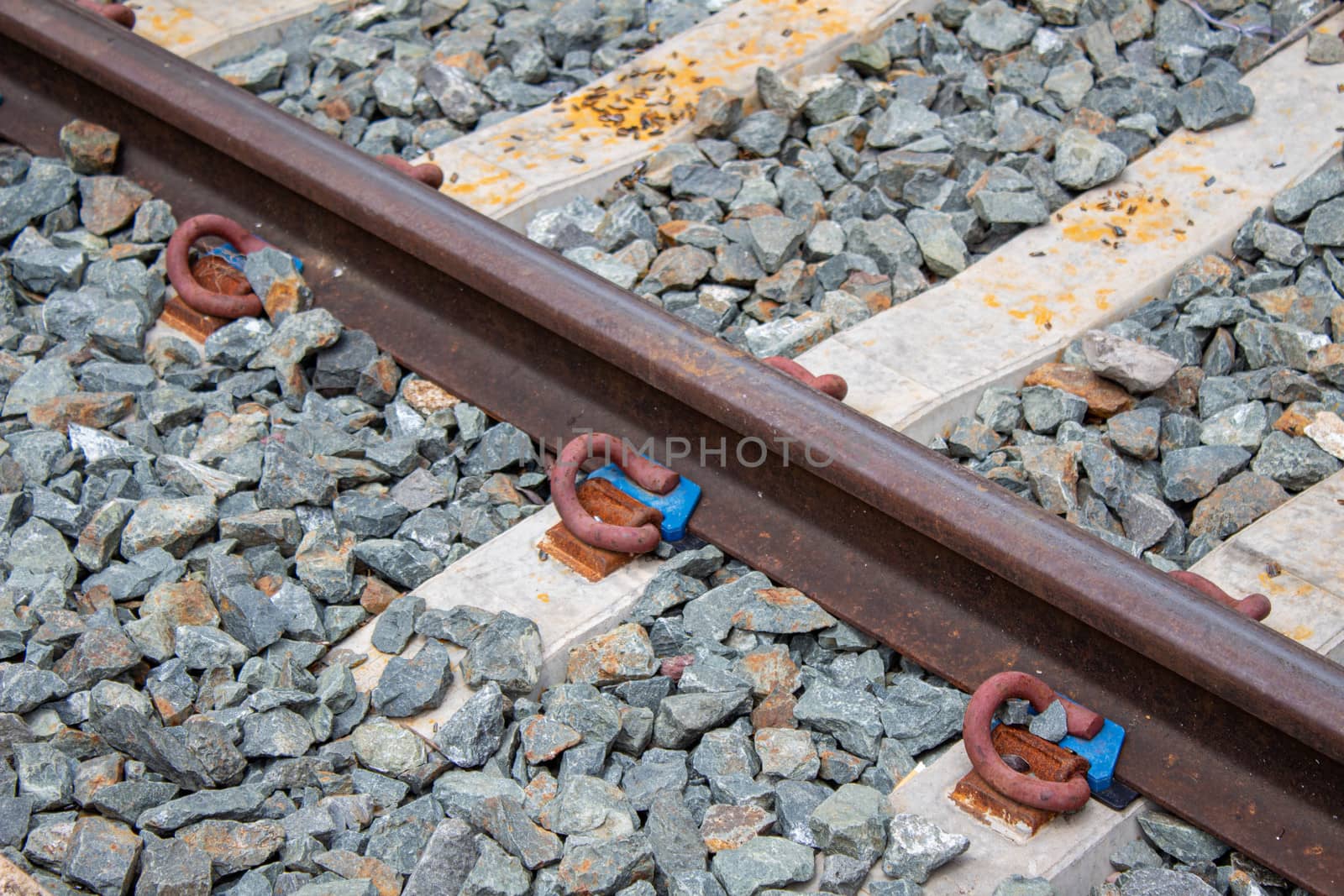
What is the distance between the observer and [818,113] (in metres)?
4.70

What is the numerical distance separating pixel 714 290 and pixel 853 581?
1168 millimetres

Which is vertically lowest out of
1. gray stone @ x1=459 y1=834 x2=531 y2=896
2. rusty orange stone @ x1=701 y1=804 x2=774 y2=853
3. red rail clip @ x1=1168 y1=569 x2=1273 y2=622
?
gray stone @ x1=459 y1=834 x2=531 y2=896

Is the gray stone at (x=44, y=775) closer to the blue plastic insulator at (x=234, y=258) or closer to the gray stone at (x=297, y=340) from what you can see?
the gray stone at (x=297, y=340)

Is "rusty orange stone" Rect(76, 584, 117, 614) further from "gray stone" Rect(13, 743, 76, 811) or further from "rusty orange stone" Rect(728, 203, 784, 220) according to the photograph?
"rusty orange stone" Rect(728, 203, 784, 220)

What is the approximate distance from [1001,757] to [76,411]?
2.26 m

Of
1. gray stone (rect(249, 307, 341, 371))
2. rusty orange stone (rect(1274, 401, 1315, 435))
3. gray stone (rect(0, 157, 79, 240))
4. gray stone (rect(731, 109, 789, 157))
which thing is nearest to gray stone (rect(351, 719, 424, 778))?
gray stone (rect(249, 307, 341, 371))

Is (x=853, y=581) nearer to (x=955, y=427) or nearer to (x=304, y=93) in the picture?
(x=955, y=427)

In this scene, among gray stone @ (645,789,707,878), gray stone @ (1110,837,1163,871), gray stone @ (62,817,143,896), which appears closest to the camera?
gray stone @ (62,817,143,896)

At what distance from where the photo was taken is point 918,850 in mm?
2611

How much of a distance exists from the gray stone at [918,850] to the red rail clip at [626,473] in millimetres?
874

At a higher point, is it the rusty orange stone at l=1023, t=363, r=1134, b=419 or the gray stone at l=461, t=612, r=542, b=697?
the rusty orange stone at l=1023, t=363, r=1134, b=419

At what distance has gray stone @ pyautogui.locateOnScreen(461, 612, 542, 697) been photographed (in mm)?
2951

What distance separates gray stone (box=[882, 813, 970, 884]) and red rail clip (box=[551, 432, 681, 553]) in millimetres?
874

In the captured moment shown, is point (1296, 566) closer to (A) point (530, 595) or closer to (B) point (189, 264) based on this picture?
(A) point (530, 595)
